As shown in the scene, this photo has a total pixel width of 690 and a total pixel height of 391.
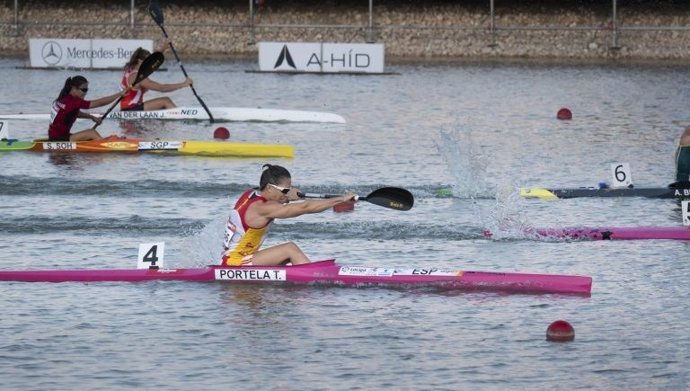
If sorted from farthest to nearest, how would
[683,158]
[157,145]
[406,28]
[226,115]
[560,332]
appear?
1. [406,28]
2. [226,115]
3. [157,145]
4. [683,158]
5. [560,332]

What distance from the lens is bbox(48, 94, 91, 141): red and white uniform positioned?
27.1 meters

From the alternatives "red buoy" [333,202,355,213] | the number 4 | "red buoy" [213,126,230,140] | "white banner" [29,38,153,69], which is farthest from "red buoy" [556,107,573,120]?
the number 4

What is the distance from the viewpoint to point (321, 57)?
45688 millimetres

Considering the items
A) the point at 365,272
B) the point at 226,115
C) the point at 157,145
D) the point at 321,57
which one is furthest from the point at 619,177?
the point at 321,57

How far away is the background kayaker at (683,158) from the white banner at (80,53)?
86.1 ft

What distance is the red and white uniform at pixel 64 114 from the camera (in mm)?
27109

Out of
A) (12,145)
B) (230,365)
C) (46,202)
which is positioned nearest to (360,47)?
(12,145)

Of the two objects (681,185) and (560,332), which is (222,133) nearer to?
(681,185)

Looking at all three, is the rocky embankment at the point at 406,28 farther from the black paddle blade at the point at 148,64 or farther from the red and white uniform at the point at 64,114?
the red and white uniform at the point at 64,114

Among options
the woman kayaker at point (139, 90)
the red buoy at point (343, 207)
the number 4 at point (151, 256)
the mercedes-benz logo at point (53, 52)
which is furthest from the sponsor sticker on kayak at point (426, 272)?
the mercedes-benz logo at point (53, 52)

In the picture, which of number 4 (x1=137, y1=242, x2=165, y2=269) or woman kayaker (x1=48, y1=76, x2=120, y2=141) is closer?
number 4 (x1=137, y1=242, x2=165, y2=269)

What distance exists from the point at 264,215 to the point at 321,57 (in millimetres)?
29265

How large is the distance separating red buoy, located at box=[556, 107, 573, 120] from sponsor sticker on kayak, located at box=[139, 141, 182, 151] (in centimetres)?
1071

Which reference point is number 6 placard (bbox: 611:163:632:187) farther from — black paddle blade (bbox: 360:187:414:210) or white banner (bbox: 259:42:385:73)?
white banner (bbox: 259:42:385:73)
